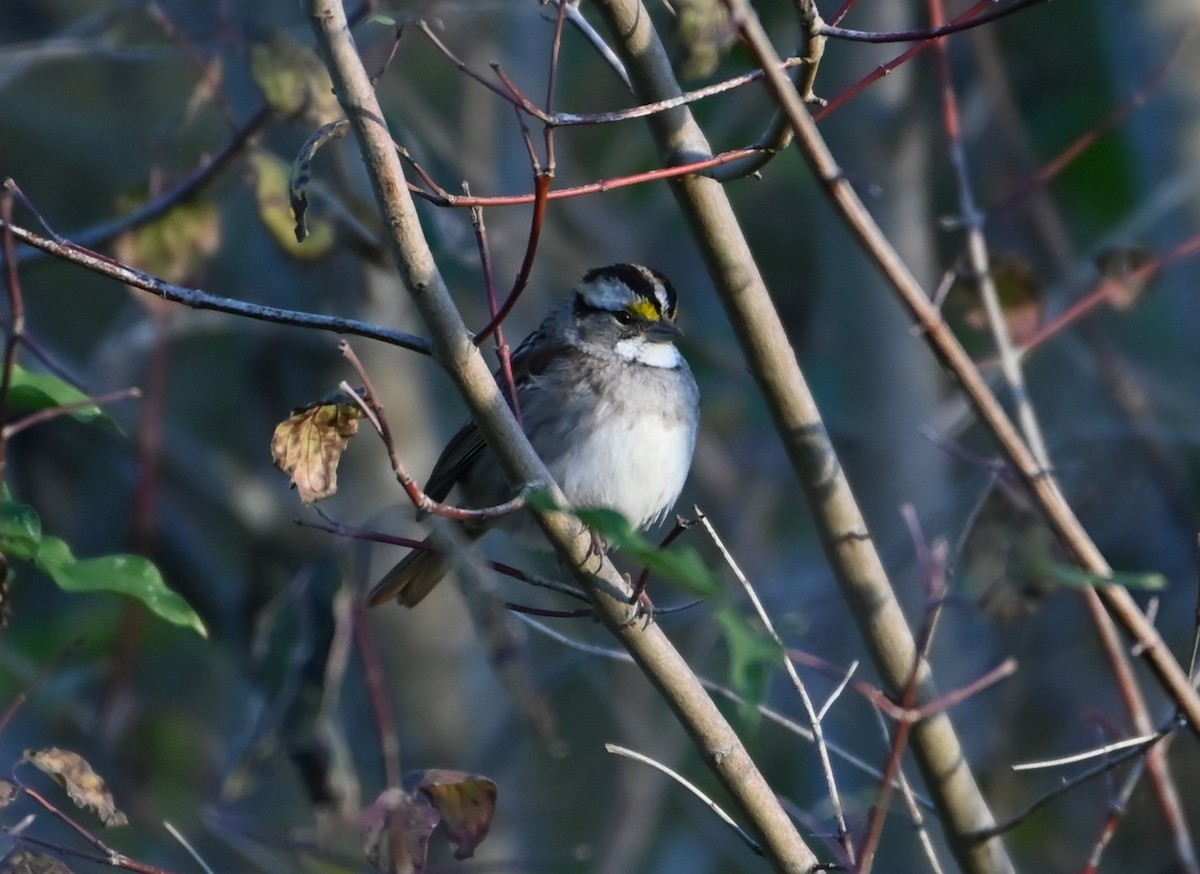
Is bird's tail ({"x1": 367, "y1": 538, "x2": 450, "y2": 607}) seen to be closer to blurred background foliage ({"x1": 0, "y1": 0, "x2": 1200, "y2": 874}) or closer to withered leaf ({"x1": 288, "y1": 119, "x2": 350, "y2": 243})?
blurred background foliage ({"x1": 0, "y1": 0, "x2": 1200, "y2": 874})

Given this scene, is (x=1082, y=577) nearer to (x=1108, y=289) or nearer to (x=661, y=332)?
(x=1108, y=289)

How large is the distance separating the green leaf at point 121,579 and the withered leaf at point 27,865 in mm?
398

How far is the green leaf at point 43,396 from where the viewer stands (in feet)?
8.19

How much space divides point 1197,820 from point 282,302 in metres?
4.74

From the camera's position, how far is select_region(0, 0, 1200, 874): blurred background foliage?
425cm

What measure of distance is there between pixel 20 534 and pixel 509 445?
738mm

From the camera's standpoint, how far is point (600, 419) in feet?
13.5

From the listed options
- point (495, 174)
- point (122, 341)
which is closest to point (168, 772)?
point (122, 341)

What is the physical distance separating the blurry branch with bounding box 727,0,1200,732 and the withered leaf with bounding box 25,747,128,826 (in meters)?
1.45

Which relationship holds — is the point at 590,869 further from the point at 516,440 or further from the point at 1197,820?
the point at 516,440

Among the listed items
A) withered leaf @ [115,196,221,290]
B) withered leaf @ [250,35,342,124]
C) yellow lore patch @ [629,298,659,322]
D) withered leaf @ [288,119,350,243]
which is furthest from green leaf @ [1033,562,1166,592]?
withered leaf @ [115,196,221,290]

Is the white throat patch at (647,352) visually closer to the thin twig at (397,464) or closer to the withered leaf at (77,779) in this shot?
the thin twig at (397,464)

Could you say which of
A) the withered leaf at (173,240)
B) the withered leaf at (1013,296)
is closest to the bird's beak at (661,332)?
the withered leaf at (1013,296)

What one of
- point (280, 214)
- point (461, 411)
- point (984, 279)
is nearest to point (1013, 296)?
point (984, 279)
